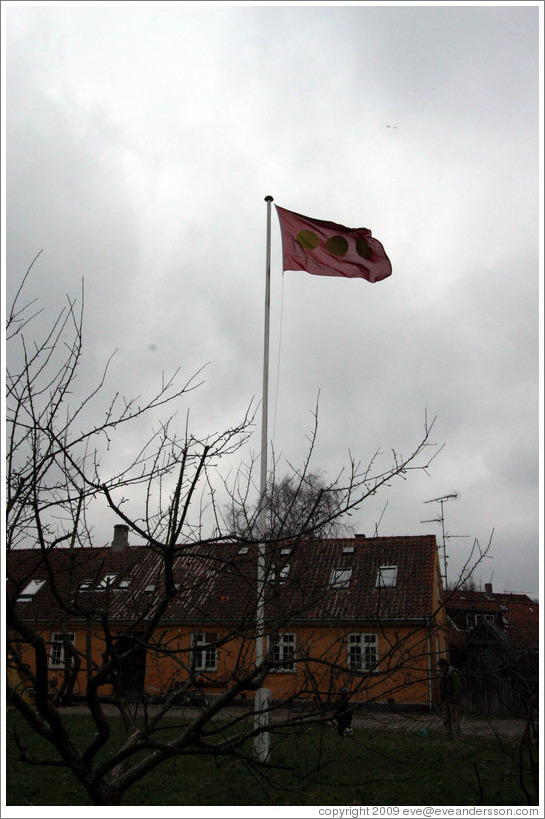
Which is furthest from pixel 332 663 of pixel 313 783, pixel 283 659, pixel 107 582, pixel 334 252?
pixel 334 252

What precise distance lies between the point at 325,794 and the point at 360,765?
6.90ft

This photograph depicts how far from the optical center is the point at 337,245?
9.66 meters

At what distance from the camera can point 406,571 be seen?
22.5m

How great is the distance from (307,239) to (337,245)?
18.7 inches

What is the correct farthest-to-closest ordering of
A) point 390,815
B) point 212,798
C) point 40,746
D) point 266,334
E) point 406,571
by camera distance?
point 406,571 < point 40,746 < point 266,334 < point 212,798 < point 390,815

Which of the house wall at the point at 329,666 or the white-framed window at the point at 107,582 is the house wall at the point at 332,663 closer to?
the house wall at the point at 329,666

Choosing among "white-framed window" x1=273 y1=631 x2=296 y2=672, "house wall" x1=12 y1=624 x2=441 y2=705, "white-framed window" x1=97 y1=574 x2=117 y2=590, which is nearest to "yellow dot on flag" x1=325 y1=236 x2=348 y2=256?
"house wall" x1=12 y1=624 x2=441 y2=705

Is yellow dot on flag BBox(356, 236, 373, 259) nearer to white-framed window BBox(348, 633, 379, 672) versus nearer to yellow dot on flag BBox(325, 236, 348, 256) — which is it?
yellow dot on flag BBox(325, 236, 348, 256)

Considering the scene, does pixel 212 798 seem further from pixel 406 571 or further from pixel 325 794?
pixel 406 571

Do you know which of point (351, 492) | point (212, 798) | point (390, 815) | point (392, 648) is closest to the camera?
point (392, 648)

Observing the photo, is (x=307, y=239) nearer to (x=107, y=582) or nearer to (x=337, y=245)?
(x=337, y=245)

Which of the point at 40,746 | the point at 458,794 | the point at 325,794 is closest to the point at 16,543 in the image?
the point at 325,794

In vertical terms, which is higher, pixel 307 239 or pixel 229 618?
pixel 307 239

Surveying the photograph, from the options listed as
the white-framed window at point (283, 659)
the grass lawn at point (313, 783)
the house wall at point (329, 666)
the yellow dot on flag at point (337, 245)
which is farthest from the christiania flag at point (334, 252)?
the grass lawn at point (313, 783)
